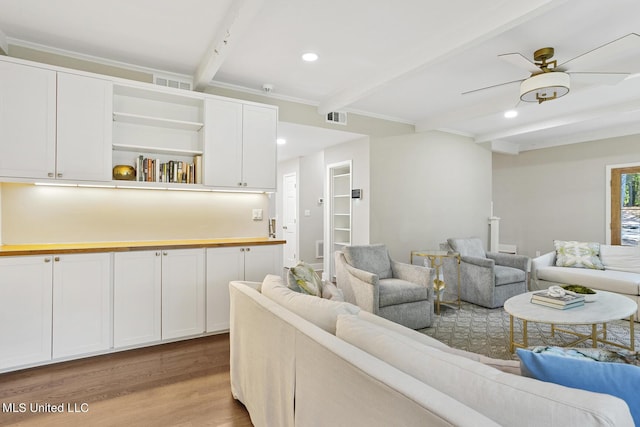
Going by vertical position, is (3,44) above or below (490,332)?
above

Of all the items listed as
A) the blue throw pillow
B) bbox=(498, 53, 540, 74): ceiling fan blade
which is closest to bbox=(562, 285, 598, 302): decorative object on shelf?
bbox=(498, 53, 540, 74): ceiling fan blade

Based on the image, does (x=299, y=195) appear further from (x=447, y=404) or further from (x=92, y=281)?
(x=447, y=404)

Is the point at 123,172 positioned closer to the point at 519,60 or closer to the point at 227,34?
the point at 227,34

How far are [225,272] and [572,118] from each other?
5.36 metres

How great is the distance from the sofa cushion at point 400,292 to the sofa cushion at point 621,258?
295 centimetres

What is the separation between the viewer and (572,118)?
5.07 m

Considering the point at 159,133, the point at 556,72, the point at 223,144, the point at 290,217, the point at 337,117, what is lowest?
the point at 290,217

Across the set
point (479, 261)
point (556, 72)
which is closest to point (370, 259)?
point (479, 261)

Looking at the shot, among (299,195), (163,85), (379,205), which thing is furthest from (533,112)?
(163,85)

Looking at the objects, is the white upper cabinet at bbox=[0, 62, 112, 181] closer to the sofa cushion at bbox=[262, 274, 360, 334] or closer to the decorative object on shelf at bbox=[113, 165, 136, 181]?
the decorative object on shelf at bbox=[113, 165, 136, 181]

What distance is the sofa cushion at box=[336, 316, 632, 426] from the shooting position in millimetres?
736

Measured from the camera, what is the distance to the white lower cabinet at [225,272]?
3424 millimetres

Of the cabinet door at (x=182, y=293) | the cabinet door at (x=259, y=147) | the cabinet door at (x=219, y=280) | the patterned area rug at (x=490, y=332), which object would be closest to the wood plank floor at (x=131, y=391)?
the cabinet door at (x=182, y=293)

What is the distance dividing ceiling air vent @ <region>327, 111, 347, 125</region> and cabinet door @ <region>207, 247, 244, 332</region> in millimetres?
2276
